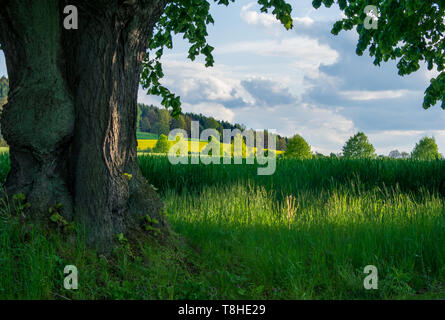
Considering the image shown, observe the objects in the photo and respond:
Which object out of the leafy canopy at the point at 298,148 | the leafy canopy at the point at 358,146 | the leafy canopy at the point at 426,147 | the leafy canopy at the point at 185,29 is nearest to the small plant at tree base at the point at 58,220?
the leafy canopy at the point at 185,29

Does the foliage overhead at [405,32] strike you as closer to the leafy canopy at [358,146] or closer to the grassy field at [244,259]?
the grassy field at [244,259]

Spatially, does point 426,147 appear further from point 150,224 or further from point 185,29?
point 150,224

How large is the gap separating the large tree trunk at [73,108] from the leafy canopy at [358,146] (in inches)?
1798

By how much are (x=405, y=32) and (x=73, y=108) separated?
7.23 m

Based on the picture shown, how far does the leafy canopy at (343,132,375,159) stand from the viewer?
47.2m

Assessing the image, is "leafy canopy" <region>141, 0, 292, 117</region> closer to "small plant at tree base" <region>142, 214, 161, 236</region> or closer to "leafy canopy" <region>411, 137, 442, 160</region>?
"small plant at tree base" <region>142, 214, 161, 236</region>

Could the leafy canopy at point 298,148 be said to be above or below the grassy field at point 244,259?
above

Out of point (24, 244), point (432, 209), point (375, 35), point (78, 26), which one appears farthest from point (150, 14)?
point (432, 209)

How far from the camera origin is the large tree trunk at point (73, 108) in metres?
4.65

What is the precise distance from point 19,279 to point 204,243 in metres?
2.51

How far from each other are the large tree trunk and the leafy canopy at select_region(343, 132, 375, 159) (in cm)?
4566

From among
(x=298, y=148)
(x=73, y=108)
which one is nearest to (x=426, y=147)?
(x=298, y=148)

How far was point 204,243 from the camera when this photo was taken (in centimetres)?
555
